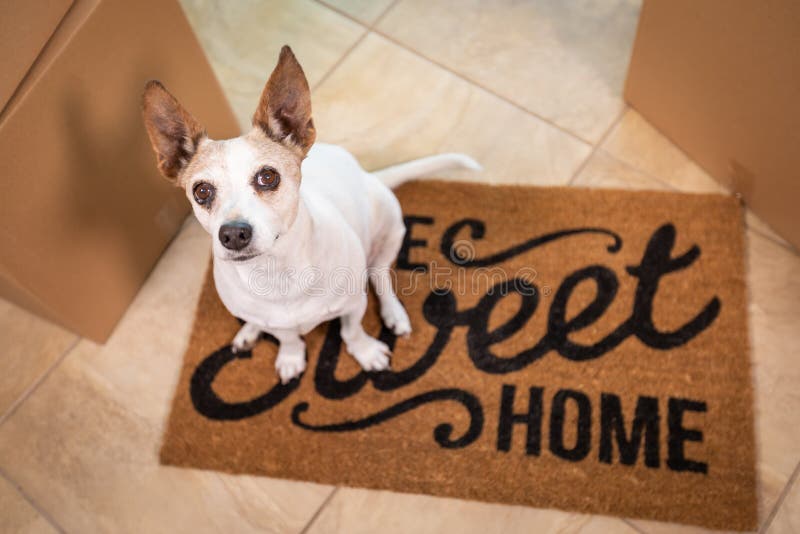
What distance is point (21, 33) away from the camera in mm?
1599

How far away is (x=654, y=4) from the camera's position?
7.12 feet

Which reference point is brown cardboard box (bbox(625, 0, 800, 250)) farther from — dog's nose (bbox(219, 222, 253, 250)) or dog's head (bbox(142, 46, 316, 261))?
dog's nose (bbox(219, 222, 253, 250))

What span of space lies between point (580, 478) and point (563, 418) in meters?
0.18

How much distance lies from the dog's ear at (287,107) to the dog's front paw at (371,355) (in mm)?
776

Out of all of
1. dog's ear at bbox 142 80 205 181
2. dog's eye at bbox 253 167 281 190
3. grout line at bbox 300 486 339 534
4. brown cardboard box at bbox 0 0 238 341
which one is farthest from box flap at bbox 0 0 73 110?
grout line at bbox 300 486 339 534

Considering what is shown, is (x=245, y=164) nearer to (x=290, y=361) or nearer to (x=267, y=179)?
(x=267, y=179)

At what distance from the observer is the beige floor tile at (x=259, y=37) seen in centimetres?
271

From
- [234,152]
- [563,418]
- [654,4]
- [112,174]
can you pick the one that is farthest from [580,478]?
[112,174]

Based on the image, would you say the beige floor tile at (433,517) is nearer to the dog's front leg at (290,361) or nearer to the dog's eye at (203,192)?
the dog's front leg at (290,361)

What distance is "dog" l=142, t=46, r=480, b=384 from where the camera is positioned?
1.42m

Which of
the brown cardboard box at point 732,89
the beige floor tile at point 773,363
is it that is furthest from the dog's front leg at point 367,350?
the brown cardboard box at point 732,89

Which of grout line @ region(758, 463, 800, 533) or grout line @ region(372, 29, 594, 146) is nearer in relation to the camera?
grout line @ region(758, 463, 800, 533)

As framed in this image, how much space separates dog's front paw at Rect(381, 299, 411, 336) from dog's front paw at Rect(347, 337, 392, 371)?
0.24 ft

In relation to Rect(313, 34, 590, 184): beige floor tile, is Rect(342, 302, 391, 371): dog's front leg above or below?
below
